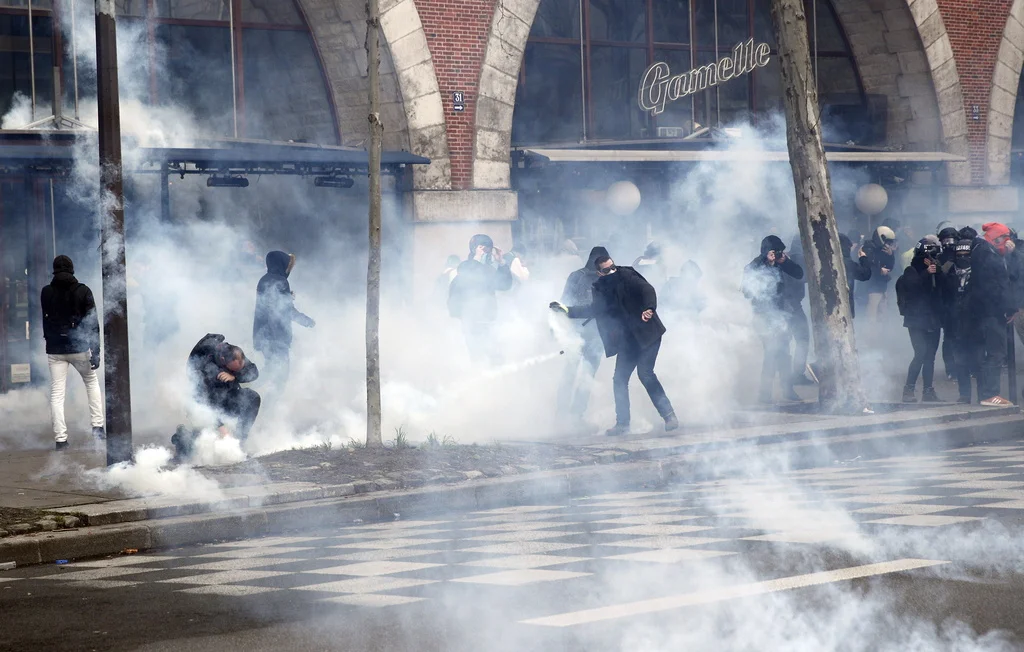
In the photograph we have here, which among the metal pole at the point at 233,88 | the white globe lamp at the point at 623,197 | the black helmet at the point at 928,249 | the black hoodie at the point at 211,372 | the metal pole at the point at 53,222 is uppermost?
the metal pole at the point at 233,88

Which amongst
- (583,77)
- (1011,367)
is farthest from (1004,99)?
(1011,367)

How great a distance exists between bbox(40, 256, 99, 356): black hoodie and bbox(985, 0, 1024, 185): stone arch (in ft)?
49.3

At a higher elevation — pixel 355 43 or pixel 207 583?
pixel 355 43

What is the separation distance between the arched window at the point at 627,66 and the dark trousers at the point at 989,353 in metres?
6.74

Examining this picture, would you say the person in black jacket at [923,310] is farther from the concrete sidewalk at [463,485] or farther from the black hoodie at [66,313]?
the black hoodie at [66,313]

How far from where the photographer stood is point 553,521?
328 inches

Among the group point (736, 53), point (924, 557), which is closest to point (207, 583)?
point (924, 557)

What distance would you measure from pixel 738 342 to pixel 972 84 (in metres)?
9.46

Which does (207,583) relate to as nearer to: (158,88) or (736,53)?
(158,88)

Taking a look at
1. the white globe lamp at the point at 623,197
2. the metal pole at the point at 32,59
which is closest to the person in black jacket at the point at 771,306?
the white globe lamp at the point at 623,197

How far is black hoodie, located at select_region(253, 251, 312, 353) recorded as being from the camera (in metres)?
12.8

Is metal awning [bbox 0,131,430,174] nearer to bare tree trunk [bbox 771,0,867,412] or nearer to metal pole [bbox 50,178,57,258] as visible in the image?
metal pole [bbox 50,178,57,258]

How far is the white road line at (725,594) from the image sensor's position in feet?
17.7

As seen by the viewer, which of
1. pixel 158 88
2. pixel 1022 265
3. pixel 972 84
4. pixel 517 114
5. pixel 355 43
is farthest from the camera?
pixel 972 84
